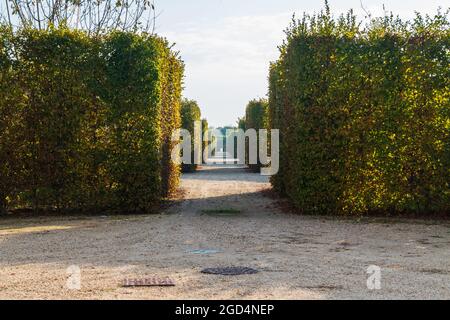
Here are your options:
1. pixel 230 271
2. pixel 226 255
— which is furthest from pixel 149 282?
pixel 226 255

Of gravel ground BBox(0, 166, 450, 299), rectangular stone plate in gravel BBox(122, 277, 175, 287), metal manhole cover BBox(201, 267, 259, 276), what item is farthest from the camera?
metal manhole cover BBox(201, 267, 259, 276)

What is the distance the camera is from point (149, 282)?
7.20m

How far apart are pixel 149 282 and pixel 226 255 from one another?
221 cm

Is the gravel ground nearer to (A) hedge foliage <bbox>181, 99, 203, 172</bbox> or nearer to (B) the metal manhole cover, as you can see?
(B) the metal manhole cover

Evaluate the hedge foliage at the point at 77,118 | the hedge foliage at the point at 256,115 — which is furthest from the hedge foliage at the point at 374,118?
the hedge foliage at the point at 256,115

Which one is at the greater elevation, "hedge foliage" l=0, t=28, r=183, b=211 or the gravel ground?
"hedge foliage" l=0, t=28, r=183, b=211

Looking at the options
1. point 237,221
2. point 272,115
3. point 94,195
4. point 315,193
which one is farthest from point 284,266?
point 272,115

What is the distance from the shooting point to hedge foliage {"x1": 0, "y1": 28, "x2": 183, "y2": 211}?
14.2m

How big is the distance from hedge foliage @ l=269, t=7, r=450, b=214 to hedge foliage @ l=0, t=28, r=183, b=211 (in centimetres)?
358

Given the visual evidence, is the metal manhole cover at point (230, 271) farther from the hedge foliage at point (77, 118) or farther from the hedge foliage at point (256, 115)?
the hedge foliage at point (256, 115)

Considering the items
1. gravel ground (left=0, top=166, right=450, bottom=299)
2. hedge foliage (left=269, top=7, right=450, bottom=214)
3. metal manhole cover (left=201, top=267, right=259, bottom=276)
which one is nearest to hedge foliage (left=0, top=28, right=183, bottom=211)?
gravel ground (left=0, top=166, right=450, bottom=299)

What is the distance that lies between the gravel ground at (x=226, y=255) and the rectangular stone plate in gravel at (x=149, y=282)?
5.4 inches

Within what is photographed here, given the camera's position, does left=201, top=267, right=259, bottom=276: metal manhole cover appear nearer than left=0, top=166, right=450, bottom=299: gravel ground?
No
